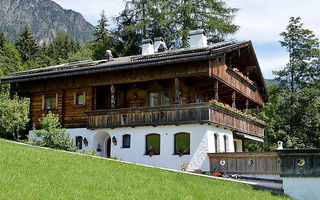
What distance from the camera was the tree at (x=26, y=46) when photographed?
66.1m

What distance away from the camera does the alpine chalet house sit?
2125 cm

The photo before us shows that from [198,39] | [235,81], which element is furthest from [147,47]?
[235,81]

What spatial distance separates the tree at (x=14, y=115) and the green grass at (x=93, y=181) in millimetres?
9110

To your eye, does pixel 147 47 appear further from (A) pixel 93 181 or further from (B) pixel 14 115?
(A) pixel 93 181

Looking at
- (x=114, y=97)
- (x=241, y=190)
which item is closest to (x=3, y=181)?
(x=241, y=190)

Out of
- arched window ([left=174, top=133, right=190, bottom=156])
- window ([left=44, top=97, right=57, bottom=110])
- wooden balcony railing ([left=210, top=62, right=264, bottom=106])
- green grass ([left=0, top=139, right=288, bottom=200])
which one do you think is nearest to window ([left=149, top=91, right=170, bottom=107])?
arched window ([left=174, top=133, right=190, bottom=156])

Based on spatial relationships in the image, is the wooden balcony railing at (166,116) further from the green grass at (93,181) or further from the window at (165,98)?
the green grass at (93,181)

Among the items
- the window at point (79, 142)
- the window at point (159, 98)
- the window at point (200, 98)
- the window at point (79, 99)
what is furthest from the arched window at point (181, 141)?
the window at point (79, 99)

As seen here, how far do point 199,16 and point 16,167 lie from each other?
3296 centimetres

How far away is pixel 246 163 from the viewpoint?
19906mm

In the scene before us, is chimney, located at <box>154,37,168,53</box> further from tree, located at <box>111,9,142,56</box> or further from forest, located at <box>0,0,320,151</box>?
tree, located at <box>111,9,142,56</box>

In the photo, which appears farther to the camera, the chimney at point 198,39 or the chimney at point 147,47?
the chimney at point 147,47

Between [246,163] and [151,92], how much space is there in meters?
8.27

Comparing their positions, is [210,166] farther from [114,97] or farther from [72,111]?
[72,111]
